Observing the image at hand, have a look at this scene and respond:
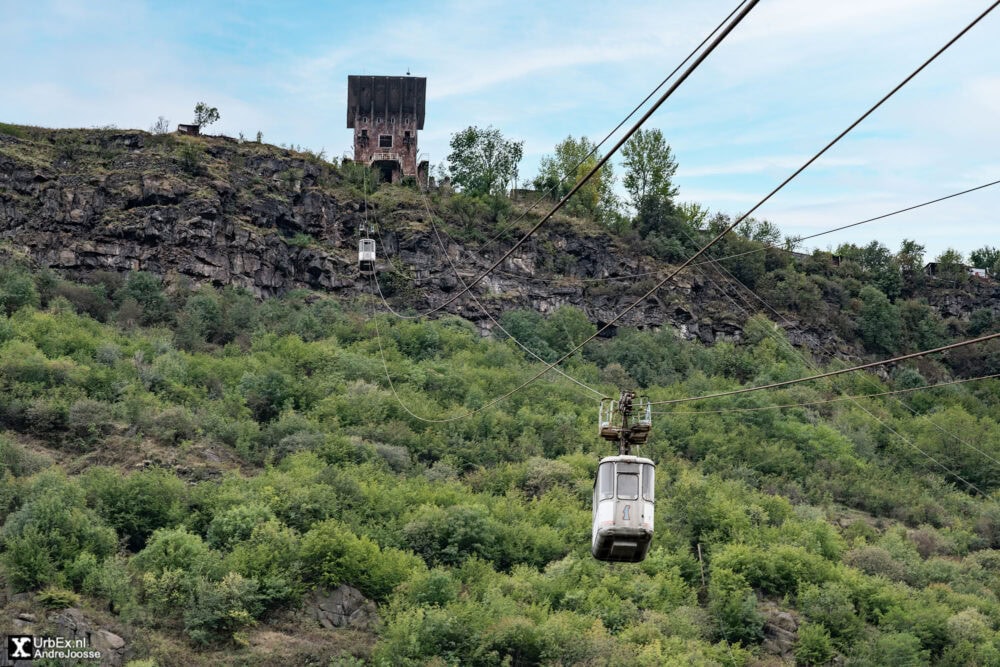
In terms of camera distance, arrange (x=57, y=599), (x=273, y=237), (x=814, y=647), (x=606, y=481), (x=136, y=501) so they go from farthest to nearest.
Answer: (x=273, y=237), (x=136, y=501), (x=814, y=647), (x=57, y=599), (x=606, y=481)

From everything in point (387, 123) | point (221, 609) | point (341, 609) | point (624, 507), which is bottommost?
point (341, 609)

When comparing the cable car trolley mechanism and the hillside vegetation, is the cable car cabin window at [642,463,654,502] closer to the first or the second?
the cable car trolley mechanism

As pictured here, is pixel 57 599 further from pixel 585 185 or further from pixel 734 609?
pixel 585 185

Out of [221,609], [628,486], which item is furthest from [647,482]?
[221,609]

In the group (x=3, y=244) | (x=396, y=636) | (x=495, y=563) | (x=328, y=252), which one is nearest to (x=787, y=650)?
(x=495, y=563)

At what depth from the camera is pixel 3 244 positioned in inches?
2948

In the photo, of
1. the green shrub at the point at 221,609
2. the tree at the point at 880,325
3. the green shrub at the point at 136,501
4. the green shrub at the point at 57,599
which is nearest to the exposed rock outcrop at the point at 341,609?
the green shrub at the point at 221,609

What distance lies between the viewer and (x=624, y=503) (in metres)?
24.3

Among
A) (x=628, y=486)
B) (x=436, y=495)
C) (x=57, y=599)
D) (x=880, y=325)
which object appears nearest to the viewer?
(x=628, y=486)

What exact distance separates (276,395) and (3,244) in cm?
2151

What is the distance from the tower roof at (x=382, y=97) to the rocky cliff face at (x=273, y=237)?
5270 mm

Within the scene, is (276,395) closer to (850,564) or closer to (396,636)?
(396,636)

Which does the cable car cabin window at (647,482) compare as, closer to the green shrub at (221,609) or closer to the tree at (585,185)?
the green shrub at (221,609)

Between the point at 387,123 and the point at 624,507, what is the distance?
68.1 meters
